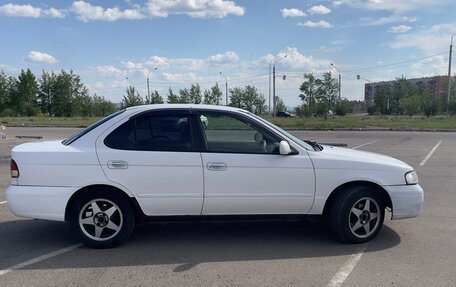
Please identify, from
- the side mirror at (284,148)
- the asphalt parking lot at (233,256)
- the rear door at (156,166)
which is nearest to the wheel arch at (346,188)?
the asphalt parking lot at (233,256)

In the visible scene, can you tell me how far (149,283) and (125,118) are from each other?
1.97 meters

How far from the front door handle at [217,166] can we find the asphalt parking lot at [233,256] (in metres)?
0.93

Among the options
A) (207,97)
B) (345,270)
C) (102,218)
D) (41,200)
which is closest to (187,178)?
(102,218)

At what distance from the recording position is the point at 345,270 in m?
4.55

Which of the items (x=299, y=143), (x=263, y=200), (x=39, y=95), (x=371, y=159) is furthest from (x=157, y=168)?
(x=39, y=95)

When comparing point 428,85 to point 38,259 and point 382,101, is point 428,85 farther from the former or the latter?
point 38,259

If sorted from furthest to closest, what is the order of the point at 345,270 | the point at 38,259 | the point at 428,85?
the point at 428,85, the point at 38,259, the point at 345,270

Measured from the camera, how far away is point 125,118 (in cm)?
531

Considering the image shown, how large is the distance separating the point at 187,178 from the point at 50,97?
93228 mm

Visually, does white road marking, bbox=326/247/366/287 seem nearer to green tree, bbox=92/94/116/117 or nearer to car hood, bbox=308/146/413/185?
car hood, bbox=308/146/413/185

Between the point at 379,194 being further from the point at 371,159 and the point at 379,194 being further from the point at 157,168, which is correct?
the point at 157,168

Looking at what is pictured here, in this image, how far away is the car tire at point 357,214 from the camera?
5262 mm

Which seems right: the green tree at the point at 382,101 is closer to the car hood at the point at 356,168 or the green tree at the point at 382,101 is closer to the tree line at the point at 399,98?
the tree line at the point at 399,98

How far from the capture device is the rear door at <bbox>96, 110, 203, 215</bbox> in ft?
16.7
